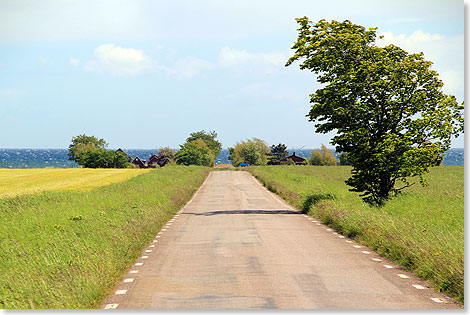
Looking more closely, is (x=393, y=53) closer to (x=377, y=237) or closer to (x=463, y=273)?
(x=377, y=237)

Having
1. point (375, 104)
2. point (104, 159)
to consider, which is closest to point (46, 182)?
point (375, 104)

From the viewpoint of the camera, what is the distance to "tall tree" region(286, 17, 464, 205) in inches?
968

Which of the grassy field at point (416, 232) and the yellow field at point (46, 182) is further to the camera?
the yellow field at point (46, 182)

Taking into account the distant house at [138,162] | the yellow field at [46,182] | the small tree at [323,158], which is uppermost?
the small tree at [323,158]

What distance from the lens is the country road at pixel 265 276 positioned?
9180 mm

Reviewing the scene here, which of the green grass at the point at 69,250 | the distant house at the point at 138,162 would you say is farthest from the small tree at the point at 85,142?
the green grass at the point at 69,250

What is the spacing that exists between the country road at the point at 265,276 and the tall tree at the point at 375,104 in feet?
23.0

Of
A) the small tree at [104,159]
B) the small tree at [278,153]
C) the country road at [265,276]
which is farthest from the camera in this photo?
the small tree at [278,153]

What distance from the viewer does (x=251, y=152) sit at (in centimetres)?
18062

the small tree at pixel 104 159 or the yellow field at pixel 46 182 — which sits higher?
the small tree at pixel 104 159

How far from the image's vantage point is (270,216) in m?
26.2

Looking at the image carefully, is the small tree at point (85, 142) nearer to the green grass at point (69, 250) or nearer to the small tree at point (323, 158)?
the small tree at point (323, 158)

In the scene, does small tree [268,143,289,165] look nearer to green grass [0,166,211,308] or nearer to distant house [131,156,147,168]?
distant house [131,156,147,168]

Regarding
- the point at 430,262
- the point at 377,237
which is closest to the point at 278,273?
the point at 430,262
